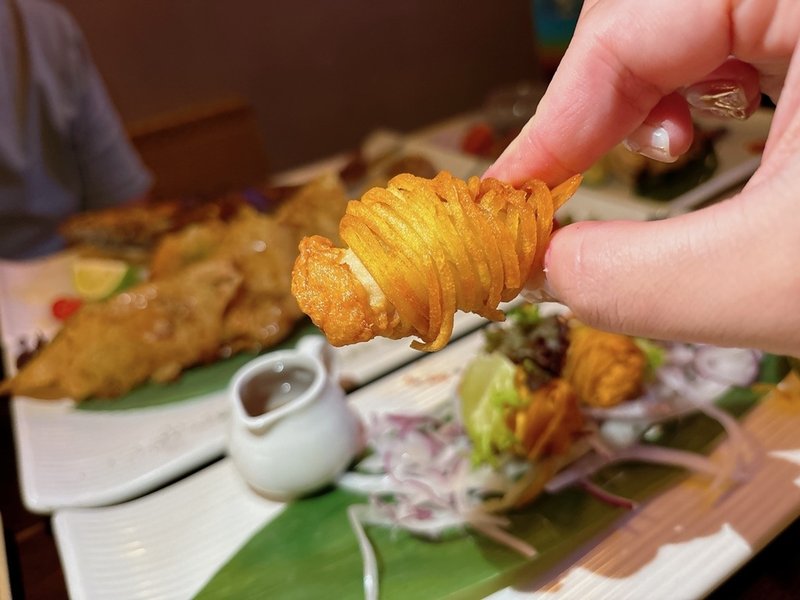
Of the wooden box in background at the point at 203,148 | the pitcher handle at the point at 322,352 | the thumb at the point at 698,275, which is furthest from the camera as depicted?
the wooden box in background at the point at 203,148

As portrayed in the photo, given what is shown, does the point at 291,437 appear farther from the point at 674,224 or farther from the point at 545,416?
the point at 674,224

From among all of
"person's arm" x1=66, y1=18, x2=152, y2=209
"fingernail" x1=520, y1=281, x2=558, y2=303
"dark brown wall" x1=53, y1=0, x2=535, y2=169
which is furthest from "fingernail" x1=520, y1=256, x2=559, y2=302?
"dark brown wall" x1=53, y1=0, x2=535, y2=169

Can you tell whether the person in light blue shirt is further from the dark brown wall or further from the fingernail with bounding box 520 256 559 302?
the fingernail with bounding box 520 256 559 302

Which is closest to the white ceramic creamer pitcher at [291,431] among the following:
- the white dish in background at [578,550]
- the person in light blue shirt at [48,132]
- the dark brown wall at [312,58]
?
the white dish in background at [578,550]

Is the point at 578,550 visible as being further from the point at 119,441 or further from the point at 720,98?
the point at 119,441

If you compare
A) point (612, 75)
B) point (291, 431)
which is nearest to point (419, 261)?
point (612, 75)

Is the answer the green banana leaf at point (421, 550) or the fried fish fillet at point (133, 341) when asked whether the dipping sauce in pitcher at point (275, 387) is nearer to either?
the green banana leaf at point (421, 550)

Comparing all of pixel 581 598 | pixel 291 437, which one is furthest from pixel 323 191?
pixel 581 598

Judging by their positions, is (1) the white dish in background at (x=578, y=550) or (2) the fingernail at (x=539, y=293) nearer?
(2) the fingernail at (x=539, y=293)
